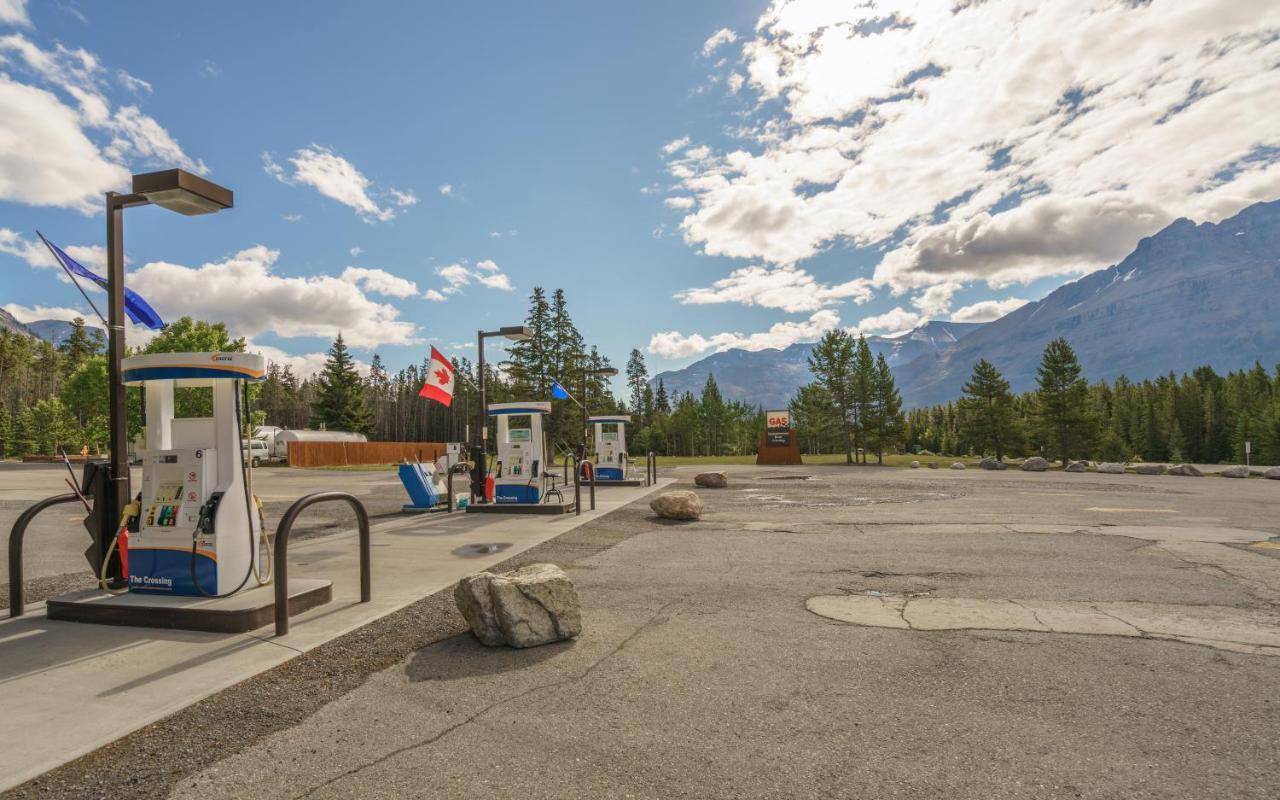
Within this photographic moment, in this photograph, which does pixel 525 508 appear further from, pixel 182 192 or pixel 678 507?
pixel 182 192

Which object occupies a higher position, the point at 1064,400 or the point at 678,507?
the point at 1064,400

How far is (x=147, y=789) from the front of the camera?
9.78 ft

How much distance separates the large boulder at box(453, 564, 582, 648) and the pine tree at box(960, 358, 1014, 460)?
53758 millimetres

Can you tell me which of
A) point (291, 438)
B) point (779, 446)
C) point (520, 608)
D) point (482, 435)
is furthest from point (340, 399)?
point (520, 608)

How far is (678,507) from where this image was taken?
1345cm

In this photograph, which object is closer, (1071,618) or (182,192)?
(1071,618)

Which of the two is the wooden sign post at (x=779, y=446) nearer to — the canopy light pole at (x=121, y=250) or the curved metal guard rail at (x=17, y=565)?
the canopy light pole at (x=121, y=250)

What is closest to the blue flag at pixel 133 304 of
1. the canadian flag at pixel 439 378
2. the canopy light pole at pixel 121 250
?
the canopy light pole at pixel 121 250

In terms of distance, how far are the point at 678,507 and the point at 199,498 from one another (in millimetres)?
9099

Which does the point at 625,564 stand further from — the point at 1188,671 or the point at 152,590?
the point at 1188,671

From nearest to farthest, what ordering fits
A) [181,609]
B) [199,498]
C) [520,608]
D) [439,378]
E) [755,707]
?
[755,707]
[520,608]
[181,609]
[199,498]
[439,378]

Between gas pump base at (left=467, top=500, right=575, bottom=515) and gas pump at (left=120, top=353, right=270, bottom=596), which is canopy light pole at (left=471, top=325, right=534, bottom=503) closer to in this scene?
gas pump base at (left=467, top=500, right=575, bottom=515)

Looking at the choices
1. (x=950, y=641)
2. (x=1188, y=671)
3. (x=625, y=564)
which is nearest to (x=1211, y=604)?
(x=1188, y=671)

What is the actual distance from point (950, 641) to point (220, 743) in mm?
5113
